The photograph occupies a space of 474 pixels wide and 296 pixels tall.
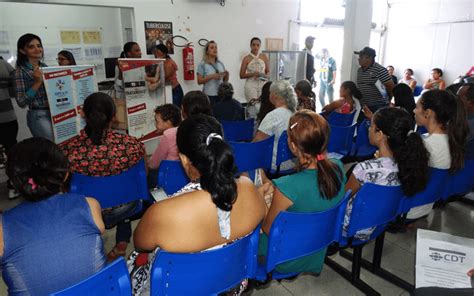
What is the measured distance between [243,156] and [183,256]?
153 cm

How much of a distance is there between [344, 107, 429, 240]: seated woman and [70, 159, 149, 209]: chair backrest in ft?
Result: 4.08

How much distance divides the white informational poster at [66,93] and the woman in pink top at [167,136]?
1525mm

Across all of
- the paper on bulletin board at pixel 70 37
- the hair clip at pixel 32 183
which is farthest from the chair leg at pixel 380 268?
the paper on bulletin board at pixel 70 37

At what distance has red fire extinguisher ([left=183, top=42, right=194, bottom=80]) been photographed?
5730 mm

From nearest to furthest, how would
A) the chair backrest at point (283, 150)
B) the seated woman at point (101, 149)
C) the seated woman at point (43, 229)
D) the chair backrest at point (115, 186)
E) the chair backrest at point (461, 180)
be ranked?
the seated woman at point (43, 229) < the chair backrest at point (115, 186) < the seated woman at point (101, 149) < the chair backrest at point (461, 180) < the chair backrest at point (283, 150)

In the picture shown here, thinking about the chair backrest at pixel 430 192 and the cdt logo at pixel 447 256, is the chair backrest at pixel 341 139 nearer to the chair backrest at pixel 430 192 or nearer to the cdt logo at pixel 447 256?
the chair backrest at pixel 430 192

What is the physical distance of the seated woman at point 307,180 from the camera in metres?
1.43

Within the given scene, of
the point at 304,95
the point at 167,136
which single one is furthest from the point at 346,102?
the point at 167,136

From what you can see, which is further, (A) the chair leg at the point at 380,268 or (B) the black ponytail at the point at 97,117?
(A) the chair leg at the point at 380,268

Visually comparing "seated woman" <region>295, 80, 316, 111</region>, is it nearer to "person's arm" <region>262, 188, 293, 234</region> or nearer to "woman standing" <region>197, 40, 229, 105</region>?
"woman standing" <region>197, 40, 229, 105</region>

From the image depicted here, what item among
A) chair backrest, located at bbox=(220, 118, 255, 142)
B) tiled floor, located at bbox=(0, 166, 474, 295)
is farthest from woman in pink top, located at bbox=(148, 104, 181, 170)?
chair backrest, located at bbox=(220, 118, 255, 142)

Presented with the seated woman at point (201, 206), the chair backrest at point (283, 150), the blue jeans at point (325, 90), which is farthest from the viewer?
the blue jeans at point (325, 90)

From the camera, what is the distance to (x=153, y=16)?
528cm

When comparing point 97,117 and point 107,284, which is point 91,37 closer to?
point 97,117
